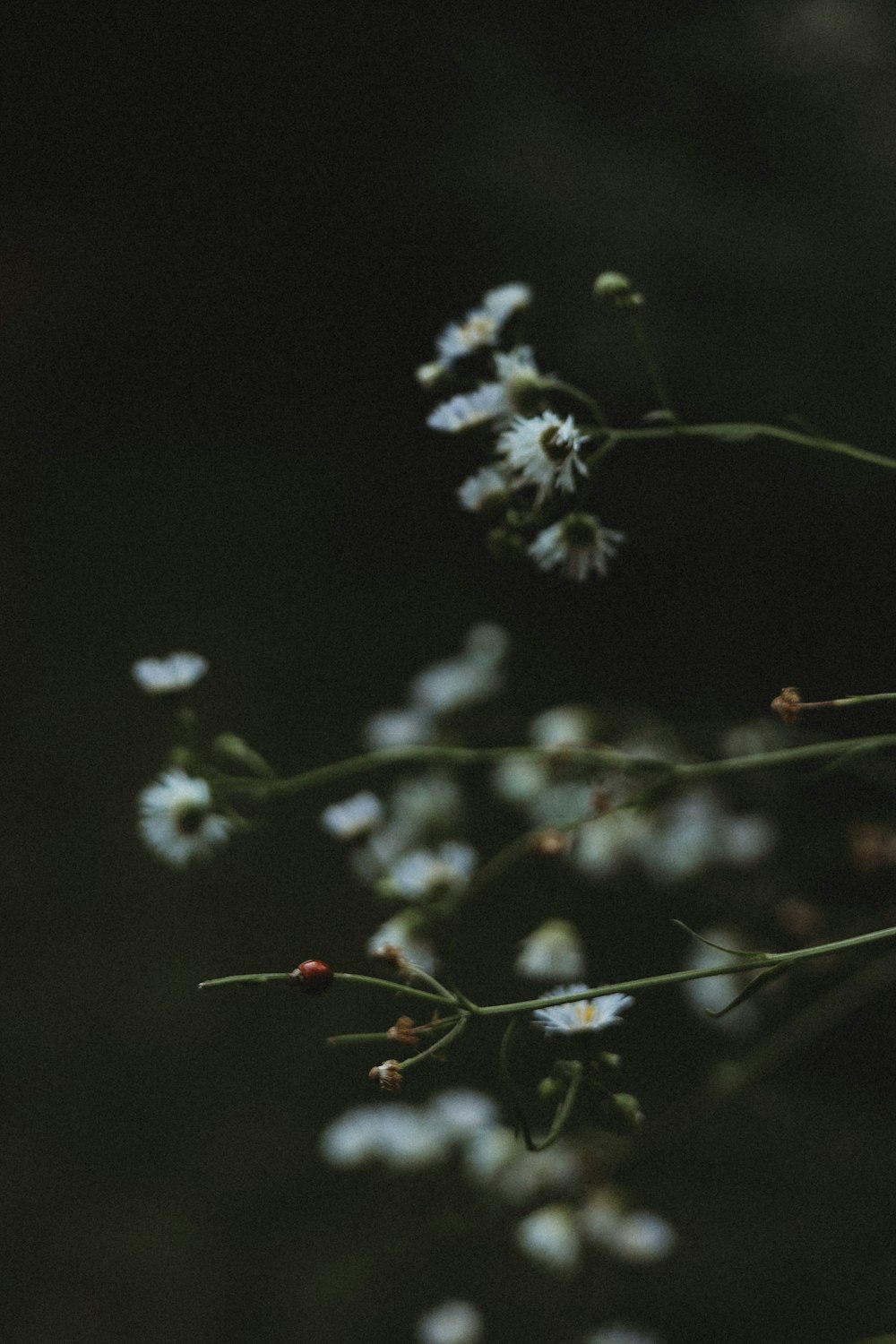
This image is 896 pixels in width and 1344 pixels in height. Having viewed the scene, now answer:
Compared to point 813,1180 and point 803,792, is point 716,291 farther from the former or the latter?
point 813,1180

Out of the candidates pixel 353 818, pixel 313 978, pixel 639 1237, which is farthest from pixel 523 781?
pixel 313 978

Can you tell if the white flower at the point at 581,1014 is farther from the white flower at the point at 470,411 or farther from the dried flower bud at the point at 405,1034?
the white flower at the point at 470,411

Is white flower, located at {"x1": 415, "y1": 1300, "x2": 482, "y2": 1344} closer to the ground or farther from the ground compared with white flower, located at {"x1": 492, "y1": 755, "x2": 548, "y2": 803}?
closer to the ground

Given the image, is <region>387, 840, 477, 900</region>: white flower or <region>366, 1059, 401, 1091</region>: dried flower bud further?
<region>387, 840, 477, 900</region>: white flower

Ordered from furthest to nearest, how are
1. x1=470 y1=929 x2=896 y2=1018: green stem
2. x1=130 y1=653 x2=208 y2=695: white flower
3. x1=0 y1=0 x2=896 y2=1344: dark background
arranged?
x1=0 y1=0 x2=896 y2=1344: dark background, x1=130 y1=653 x2=208 y2=695: white flower, x1=470 y1=929 x2=896 y2=1018: green stem

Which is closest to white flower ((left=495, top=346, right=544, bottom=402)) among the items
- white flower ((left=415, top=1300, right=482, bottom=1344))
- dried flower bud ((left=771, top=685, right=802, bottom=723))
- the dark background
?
dried flower bud ((left=771, top=685, right=802, bottom=723))

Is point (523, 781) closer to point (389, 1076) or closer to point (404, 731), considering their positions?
point (404, 731)

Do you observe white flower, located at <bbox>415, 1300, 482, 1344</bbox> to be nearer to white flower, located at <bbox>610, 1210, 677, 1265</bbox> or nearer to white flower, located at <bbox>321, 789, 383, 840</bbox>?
white flower, located at <bbox>610, 1210, 677, 1265</bbox>

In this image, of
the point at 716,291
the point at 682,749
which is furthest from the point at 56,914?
the point at 716,291
